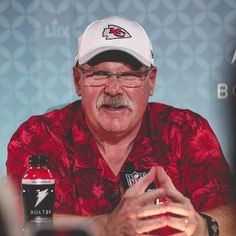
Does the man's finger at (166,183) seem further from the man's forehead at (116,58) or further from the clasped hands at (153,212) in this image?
the man's forehead at (116,58)

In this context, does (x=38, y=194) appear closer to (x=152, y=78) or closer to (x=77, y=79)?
(x=77, y=79)

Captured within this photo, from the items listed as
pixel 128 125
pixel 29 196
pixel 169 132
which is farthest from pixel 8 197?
pixel 169 132

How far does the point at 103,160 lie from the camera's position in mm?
→ 1871

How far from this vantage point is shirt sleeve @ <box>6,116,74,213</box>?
1.76 meters

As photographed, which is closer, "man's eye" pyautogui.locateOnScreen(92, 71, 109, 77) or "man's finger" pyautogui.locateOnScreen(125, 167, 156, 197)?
"man's finger" pyautogui.locateOnScreen(125, 167, 156, 197)

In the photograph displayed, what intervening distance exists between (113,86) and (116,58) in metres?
0.11

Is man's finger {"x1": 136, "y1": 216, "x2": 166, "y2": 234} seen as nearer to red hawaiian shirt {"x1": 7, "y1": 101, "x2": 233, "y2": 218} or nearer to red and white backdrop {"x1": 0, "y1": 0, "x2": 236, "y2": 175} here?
red hawaiian shirt {"x1": 7, "y1": 101, "x2": 233, "y2": 218}

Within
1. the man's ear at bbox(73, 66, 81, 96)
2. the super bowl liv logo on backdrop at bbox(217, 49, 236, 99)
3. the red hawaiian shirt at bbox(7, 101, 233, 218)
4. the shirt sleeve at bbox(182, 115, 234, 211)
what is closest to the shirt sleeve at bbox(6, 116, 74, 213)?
the red hawaiian shirt at bbox(7, 101, 233, 218)

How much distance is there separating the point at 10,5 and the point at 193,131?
785mm

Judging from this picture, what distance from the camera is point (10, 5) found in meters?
1.85

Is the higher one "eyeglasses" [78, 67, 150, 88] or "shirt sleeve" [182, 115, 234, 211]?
"eyeglasses" [78, 67, 150, 88]

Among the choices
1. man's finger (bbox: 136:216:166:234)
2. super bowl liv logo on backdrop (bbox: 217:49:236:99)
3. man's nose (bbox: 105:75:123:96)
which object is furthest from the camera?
super bowl liv logo on backdrop (bbox: 217:49:236:99)

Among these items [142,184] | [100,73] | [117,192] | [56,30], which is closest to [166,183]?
[142,184]

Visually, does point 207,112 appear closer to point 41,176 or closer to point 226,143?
point 226,143
